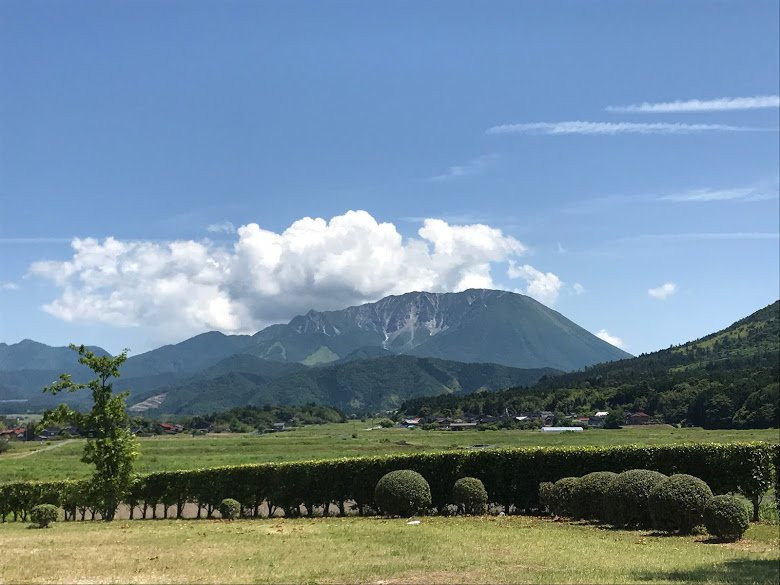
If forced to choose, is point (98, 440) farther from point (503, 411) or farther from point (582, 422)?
point (503, 411)

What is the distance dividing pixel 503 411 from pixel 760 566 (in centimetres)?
17083

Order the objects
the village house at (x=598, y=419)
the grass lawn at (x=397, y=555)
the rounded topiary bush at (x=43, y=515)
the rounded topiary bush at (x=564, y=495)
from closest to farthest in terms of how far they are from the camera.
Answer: the grass lawn at (x=397, y=555), the rounded topiary bush at (x=564, y=495), the rounded topiary bush at (x=43, y=515), the village house at (x=598, y=419)

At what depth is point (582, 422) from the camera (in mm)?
150625

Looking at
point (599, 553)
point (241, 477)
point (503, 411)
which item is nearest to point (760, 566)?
point (599, 553)

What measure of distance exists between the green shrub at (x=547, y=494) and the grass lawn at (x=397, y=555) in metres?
1.27

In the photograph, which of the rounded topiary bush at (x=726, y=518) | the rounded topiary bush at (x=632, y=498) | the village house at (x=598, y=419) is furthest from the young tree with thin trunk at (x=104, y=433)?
the village house at (x=598, y=419)

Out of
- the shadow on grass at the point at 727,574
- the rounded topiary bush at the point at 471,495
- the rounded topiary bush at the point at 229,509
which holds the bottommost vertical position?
the rounded topiary bush at the point at 229,509

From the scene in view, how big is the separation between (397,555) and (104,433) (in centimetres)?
2312

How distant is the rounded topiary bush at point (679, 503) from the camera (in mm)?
21547

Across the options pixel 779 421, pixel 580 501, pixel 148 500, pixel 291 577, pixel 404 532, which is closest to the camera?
pixel 291 577

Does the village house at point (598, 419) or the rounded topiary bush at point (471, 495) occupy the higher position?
the rounded topiary bush at point (471, 495)

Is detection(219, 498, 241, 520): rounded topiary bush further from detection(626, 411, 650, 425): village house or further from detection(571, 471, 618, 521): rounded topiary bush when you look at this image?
detection(626, 411, 650, 425): village house

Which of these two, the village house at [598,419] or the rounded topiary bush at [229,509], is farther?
the village house at [598,419]

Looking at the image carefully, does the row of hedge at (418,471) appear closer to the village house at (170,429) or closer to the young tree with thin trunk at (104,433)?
the young tree with thin trunk at (104,433)
